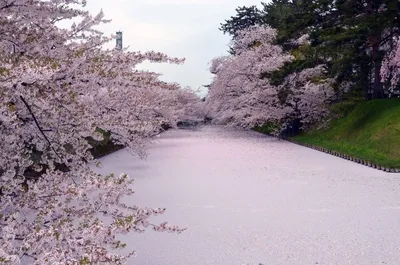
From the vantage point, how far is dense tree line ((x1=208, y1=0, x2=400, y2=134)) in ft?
65.1

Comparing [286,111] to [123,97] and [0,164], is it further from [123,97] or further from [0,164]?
[0,164]

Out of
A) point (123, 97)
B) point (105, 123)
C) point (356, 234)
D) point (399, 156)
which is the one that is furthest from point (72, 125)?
point (399, 156)

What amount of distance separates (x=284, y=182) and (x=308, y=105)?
1667 cm

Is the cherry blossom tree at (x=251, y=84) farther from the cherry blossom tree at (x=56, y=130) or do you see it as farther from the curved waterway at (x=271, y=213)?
the cherry blossom tree at (x=56, y=130)

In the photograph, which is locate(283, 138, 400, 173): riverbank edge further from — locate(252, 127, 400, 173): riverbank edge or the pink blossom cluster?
the pink blossom cluster

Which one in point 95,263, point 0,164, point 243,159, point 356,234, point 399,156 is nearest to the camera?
point 95,263

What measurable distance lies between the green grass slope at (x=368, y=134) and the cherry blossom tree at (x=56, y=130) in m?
10.7

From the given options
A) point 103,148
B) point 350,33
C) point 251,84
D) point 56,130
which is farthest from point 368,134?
point 56,130

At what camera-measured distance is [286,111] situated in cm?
2866

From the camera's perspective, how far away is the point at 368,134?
19.2 metres

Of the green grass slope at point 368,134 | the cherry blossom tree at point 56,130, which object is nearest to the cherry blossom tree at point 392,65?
the green grass slope at point 368,134

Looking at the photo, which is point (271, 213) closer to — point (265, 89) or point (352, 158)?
point (352, 158)

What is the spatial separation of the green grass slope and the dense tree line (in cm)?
111

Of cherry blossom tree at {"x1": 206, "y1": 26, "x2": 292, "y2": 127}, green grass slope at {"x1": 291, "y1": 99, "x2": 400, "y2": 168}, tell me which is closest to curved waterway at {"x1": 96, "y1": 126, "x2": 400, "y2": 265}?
green grass slope at {"x1": 291, "y1": 99, "x2": 400, "y2": 168}
